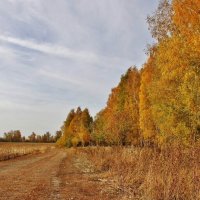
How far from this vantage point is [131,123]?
147ft

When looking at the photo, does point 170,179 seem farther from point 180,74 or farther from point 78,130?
point 78,130

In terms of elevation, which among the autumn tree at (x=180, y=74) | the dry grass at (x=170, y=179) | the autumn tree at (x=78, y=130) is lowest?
the dry grass at (x=170, y=179)

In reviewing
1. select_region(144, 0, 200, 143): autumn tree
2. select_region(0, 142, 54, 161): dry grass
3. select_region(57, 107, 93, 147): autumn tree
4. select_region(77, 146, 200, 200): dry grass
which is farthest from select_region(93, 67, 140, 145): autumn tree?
select_region(57, 107, 93, 147): autumn tree

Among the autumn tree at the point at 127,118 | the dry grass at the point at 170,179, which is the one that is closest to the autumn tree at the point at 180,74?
the dry grass at the point at 170,179

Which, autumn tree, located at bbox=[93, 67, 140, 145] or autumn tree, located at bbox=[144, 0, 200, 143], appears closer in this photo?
autumn tree, located at bbox=[144, 0, 200, 143]

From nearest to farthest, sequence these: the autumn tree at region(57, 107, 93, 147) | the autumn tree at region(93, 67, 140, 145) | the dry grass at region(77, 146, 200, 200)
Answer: the dry grass at region(77, 146, 200, 200), the autumn tree at region(93, 67, 140, 145), the autumn tree at region(57, 107, 93, 147)

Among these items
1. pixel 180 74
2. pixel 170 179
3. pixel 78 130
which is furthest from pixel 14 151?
pixel 170 179

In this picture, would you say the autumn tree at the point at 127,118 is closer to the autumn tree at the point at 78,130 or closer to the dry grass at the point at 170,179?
the dry grass at the point at 170,179

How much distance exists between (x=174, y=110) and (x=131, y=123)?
2290 cm

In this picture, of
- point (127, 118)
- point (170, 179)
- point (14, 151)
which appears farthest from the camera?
point (14, 151)

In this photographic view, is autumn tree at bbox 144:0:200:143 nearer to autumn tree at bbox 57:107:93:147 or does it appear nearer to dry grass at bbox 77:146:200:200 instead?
dry grass at bbox 77:146:200:200

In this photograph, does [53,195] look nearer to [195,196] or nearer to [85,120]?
[195,196]

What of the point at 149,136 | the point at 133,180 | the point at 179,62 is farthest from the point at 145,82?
the point at 133,180

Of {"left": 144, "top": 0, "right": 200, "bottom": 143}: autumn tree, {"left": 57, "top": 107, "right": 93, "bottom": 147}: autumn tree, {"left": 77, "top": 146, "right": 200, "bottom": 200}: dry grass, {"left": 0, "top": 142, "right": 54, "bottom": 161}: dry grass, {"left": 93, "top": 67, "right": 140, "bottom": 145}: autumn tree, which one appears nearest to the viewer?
{"left": 77, "top": 146, "right": 200, "bottom": 200}: dry grass
